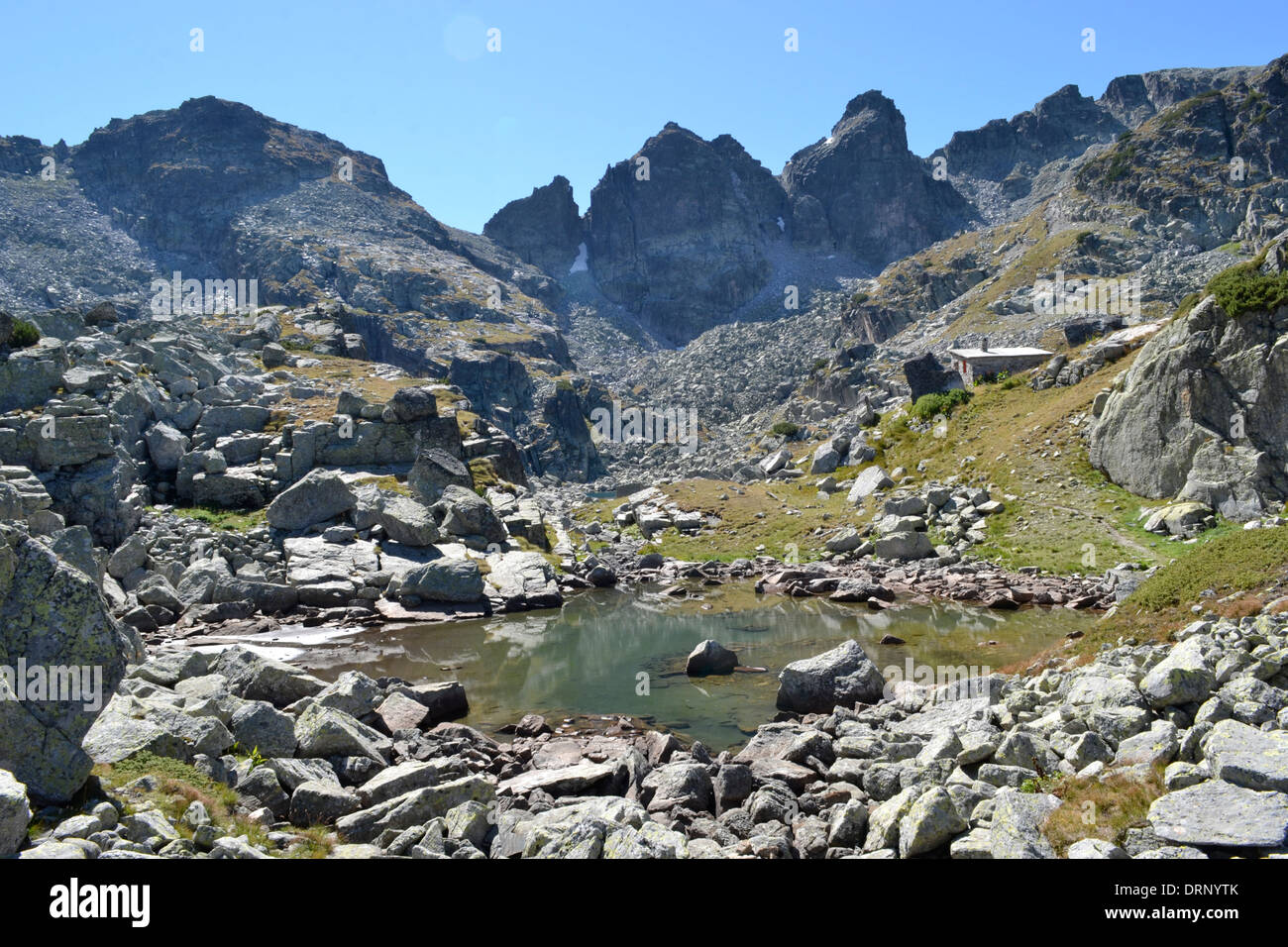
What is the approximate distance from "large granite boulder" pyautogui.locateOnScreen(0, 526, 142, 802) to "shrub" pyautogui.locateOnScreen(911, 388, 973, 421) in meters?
63.4

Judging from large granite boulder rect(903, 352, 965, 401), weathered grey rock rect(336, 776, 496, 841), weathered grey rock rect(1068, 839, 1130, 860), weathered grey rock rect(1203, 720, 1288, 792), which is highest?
large granite boulder rect(903, 352, 965, 401)

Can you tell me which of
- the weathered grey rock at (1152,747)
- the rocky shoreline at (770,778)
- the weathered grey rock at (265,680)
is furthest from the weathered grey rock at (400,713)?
the weathered grey rock at (1152,747)

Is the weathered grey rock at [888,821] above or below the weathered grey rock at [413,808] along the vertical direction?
above

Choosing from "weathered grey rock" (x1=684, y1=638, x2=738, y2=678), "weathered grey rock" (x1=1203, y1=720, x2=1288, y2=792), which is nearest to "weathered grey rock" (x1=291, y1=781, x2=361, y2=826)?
"weathered grey rock" (x1=1203, y1=720, x2=1288, y2=792)

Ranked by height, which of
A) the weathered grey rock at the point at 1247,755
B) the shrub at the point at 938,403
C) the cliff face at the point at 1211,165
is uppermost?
the cliff face at the point at 1211,165

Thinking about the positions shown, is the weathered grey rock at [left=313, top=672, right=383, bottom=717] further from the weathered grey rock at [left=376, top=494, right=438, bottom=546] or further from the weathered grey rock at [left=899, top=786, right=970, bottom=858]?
the weathered grey rock at [left=376, top=494, right=438, bottom=546]

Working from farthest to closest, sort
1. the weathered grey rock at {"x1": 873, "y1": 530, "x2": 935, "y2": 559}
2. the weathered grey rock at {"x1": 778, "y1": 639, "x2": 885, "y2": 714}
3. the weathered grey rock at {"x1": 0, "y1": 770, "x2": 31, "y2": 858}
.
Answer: the weathered grey rock at {"x1": 873, "y1": 530, "x2": 935, "y2": 559} → the weathered grey rock at {"x1": 778, "y1": 639, "x2": 885, "y2": 714} → the weathered grey rock at {"x1": 0, "y1": 770, "x2": 31, "y2": 858}

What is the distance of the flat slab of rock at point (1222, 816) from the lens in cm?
823

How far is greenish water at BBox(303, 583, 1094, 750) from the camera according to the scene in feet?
78.0

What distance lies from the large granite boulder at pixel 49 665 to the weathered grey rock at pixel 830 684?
17.2 meters

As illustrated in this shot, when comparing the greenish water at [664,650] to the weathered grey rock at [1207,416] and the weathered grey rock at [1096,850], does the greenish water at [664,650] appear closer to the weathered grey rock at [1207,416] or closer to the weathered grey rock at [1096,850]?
the weathered grey rock at [1096,850]

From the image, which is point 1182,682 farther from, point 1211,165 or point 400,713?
point 1211,165

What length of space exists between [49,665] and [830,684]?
18405mm

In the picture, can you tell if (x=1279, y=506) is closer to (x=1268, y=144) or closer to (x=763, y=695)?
(x=763, y=695)
